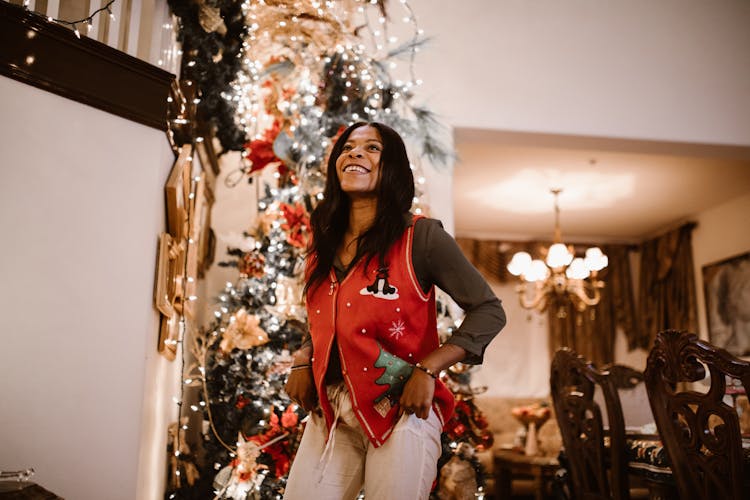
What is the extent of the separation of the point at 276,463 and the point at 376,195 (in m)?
1.66

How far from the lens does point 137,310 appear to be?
1.99 m

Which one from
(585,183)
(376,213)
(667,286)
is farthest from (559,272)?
(376,213)

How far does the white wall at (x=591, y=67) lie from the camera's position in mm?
4430

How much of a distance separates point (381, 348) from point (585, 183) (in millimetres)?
5763

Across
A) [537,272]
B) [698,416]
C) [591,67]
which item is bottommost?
[698,416]

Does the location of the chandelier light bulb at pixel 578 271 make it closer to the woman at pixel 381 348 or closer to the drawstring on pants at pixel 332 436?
the woman at pixel 381 348

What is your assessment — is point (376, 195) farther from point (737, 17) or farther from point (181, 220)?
point (737, 17)

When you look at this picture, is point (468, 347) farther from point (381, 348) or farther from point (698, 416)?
point (698, 416)

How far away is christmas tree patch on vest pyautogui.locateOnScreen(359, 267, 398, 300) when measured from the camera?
1.34 meters

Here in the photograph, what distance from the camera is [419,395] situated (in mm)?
1244

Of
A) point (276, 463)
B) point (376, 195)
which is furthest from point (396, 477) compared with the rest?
point (276, 463)

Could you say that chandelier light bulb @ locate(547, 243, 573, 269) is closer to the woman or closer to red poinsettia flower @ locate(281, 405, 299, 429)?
red poinsettia flower @ locate(281, 405, 299, 429)

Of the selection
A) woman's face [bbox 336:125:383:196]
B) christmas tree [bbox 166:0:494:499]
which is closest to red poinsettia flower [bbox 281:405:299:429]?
christmas tree [bbox 166:0:494:499]

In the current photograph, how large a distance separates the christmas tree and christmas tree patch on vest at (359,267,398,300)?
149cm
